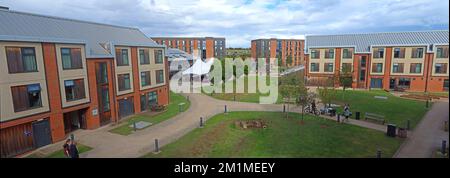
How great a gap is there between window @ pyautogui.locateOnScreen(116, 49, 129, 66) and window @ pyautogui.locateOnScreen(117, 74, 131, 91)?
1.22 m

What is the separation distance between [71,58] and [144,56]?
30.5 feet

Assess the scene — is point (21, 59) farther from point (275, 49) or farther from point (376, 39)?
point (275, 49)

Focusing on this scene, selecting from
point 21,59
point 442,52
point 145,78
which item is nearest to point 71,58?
point 21,59

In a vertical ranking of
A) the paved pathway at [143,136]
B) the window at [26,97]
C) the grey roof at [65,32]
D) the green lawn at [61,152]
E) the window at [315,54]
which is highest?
the grey roof at [65,32]

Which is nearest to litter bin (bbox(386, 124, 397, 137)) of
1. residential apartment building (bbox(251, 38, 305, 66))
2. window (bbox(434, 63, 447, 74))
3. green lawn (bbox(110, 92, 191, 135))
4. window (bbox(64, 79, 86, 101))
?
green lawn (bbox(110, 92, 191, 135))

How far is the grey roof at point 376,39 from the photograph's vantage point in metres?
40.9

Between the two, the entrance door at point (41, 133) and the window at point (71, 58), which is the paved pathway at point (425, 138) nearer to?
the entrance door at point (41, 133)

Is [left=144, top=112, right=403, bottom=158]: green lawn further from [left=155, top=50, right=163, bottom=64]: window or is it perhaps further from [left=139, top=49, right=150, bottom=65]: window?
[left=155, top=50, right=163, bottom=64]: window

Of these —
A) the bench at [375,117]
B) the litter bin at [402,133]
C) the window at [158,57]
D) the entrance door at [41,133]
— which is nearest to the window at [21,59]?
the entrance door at [41,133]

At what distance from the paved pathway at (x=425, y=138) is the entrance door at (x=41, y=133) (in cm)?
2335

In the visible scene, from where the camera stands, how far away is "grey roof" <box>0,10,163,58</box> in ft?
58.9

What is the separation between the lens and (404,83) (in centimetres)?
4256

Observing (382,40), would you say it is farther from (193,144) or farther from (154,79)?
(193,144)

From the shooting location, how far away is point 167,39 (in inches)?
3767
